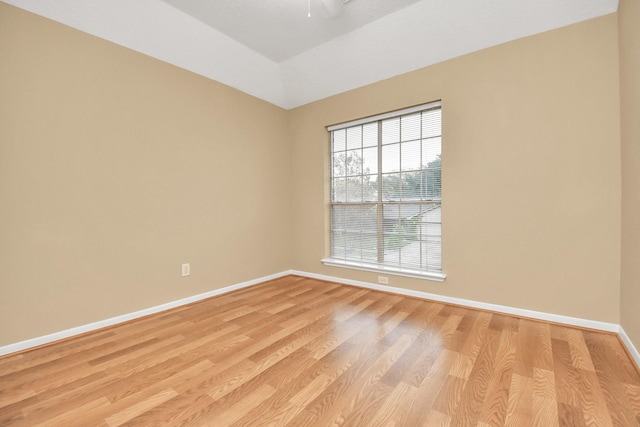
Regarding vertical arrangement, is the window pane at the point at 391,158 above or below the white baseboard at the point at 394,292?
above

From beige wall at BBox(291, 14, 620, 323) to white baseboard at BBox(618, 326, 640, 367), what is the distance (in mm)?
166

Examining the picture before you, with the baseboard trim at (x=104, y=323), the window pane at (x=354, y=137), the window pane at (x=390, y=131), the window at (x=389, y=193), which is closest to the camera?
the baseboard trim at (x=104, y=323)

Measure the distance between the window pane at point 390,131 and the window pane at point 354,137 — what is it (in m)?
0.38

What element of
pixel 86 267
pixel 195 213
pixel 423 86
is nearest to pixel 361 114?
Answer: pixel 423 86

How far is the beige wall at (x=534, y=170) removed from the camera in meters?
2.35

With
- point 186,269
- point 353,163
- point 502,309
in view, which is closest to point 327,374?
point 502,309

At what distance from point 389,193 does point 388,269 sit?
100cm

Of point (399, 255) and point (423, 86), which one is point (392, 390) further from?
point (423, 86)

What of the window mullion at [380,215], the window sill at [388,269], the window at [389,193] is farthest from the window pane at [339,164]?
the window sill at [388,269]

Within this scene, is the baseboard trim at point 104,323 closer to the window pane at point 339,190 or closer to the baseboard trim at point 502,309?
the baseboard trim at point 502,309

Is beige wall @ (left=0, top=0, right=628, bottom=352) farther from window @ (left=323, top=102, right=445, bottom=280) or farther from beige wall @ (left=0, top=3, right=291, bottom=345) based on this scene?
window @ (left=323, top=102, right=445, bottom=280)

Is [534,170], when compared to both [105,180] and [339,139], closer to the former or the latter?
[339,139]

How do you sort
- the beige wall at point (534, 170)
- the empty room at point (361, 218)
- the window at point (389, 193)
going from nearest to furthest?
the empty room at point (361, 218)
the beige wall at point (534, 170)
the window at point (389, 193)

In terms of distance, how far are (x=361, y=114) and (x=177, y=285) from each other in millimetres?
3151
